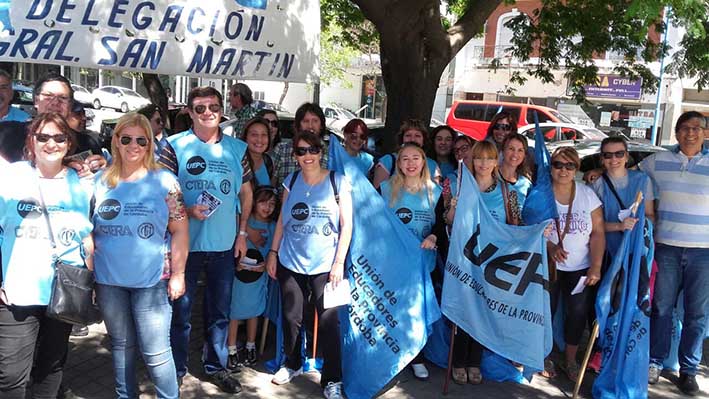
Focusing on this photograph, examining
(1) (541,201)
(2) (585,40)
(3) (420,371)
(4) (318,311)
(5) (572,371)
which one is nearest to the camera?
(4) (318,311)

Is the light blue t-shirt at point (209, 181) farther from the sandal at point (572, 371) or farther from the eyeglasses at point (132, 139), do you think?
the sandal at point (572, 371)

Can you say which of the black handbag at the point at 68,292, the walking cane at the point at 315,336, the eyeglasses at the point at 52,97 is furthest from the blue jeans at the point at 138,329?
the eyeglasses at the point at 52,97

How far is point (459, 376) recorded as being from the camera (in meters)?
4.48

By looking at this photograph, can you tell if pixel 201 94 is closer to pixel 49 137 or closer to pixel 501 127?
pixel 49 137

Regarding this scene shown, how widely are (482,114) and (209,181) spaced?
70.1 ft

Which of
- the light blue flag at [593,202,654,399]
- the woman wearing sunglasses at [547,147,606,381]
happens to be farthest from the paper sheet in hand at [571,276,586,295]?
the light blue flag at [593,202,654,399]

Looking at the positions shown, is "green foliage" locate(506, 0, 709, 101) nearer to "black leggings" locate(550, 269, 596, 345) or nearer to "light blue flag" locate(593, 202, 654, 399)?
"light blue flag" locate(593, 202, 654, 399)

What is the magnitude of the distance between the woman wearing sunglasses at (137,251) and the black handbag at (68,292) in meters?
0.10

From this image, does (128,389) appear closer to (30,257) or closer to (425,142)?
(30,257)

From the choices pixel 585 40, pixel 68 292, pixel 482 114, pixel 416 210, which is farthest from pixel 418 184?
pixel 482 114

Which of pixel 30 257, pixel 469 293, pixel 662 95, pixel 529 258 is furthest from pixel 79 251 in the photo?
pixel 662 95

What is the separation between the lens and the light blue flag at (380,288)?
425 cm

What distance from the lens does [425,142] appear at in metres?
5.16

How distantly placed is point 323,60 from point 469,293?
27784 millimetres
